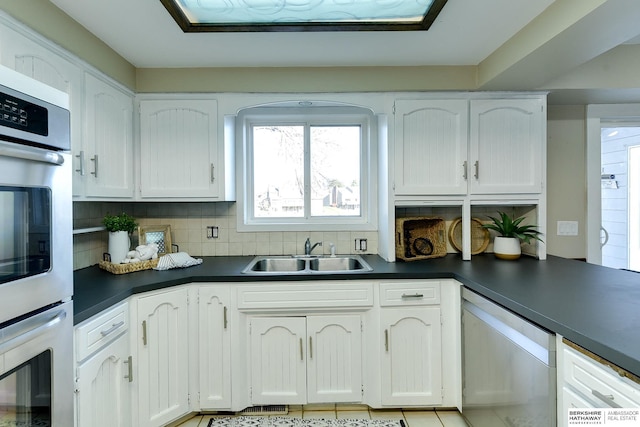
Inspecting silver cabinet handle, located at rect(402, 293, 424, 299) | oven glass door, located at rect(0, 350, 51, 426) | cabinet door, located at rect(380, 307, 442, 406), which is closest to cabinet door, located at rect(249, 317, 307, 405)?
cabinet door, located at rect(380, 307, 442, 406)

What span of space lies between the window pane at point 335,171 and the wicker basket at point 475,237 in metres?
0.77

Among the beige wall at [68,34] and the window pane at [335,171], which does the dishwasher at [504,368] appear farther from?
the beige wall at [68,34]

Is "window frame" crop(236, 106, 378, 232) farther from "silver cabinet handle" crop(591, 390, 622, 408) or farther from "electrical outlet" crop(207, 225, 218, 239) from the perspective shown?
"silver cabinet handle" crop(591, 390, 622, 408)

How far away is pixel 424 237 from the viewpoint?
2.55 metres

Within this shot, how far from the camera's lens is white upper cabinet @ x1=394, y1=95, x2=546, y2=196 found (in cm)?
232

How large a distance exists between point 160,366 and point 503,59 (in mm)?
2612

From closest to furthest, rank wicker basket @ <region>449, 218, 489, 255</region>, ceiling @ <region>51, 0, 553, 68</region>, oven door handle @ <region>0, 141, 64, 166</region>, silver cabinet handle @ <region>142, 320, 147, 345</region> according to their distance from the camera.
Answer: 1. oven door handle @ <region>0, 141, 64, 166</region>
2. ceiling @ <region>51, 0, 553, 68</region>
3. silver cabinet handle @ <region>142, 320, 147, 345</region>
4. wicker basket @ <region>449, 218, 489, 255</region>

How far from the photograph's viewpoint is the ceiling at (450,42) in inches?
61.4

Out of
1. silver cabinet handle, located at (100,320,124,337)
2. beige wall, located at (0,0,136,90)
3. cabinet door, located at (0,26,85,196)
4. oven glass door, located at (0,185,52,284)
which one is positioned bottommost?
silver cabinet handle, located at (100,320,124,337)

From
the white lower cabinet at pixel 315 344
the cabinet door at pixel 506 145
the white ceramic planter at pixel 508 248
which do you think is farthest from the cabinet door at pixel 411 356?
the cabinet door at pixel 506 145

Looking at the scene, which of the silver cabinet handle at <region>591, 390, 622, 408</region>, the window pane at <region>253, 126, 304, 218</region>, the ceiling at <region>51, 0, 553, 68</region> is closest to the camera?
the silver cabinet handle at <region>591, 390, 622, 408</region>

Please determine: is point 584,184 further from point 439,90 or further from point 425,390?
point 425,390

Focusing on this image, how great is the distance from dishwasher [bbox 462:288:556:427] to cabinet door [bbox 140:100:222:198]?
6.07ft

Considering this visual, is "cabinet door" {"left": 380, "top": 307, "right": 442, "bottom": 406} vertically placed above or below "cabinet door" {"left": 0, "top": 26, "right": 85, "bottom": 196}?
below
